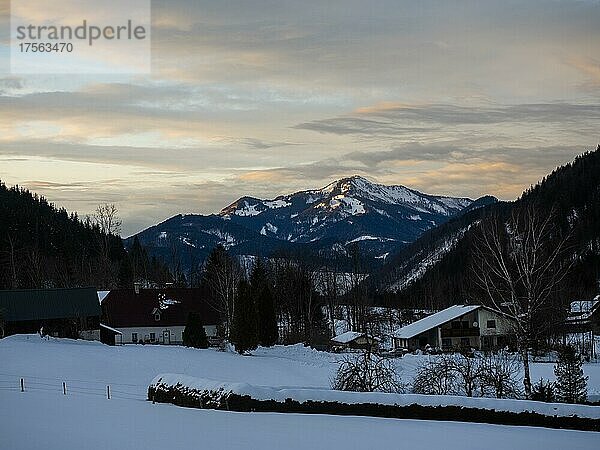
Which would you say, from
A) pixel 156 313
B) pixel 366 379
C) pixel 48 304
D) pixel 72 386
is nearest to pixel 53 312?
pixel 48 304

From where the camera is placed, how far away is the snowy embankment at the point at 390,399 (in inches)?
735

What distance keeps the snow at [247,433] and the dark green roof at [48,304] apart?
31819 millimetres

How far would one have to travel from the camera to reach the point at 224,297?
194ft

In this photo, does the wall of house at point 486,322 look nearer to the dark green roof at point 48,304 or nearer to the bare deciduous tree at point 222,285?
the bare deciduous tree at point 222,285

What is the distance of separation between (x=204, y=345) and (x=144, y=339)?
35.9 ft

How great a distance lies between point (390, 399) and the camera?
20.8m

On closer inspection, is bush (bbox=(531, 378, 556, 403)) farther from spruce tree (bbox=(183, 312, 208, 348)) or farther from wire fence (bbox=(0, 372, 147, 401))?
spruce tree (bbox=(183, 312, 208, 348))

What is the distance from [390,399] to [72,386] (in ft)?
57.3

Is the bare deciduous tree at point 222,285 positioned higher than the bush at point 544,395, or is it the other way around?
the bare deciduous tree at point 222,285

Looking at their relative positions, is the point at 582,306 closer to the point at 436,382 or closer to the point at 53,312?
the point at 53,312

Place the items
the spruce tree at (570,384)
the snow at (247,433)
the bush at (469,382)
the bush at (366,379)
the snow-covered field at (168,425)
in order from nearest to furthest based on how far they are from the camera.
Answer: the snow at (247,433) < the snow-covered field at (168,425) < the spruce tree at (570,384) < the bush at (469,382) < the bush at (366,379)

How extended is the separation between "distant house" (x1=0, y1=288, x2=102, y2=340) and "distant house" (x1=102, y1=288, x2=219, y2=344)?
10.7 feet

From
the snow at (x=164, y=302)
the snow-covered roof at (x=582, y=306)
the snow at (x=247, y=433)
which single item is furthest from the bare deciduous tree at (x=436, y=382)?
the snow-covered roof at (x=582, y=306)

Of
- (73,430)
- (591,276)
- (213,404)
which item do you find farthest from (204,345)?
(591,276)
